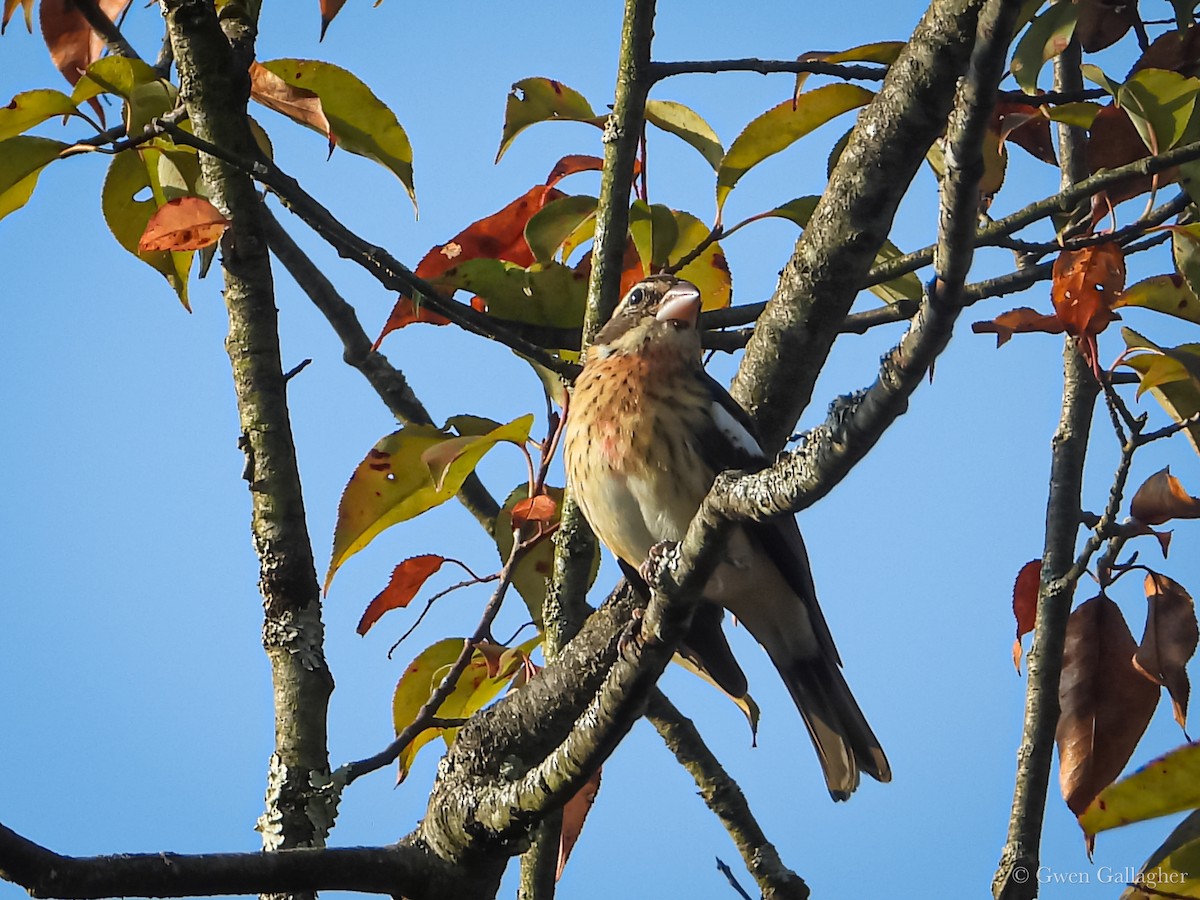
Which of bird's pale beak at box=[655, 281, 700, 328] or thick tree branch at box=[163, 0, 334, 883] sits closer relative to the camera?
thick tree branch at box=[163, 0, 334, 883]

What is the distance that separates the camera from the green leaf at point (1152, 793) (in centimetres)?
189

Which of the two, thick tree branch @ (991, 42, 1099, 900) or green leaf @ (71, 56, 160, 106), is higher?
green leaf @ (71, 56, 160, 106)

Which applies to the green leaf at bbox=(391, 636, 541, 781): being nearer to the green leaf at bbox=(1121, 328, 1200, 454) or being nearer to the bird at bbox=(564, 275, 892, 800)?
the bird at bbox=(564, 275, 892, 800)

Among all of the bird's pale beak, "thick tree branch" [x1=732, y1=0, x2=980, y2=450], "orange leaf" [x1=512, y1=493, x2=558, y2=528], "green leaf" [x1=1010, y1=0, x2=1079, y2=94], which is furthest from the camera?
the bird's pale beak

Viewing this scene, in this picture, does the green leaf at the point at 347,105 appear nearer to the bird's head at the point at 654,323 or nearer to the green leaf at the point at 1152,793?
the bird's head at the point at 654,323

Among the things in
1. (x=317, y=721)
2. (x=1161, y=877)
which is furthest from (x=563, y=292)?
(x=1161, y=877)

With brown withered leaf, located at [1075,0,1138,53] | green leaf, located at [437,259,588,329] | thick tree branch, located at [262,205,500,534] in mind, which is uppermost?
thick tree branch, located at [262,205,500,534]

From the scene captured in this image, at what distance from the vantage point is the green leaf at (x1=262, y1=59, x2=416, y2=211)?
9.92ft

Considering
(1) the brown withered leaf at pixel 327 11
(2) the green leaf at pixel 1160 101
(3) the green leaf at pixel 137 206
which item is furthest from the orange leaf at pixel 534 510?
(2) the green leaf at pixel 1160 101

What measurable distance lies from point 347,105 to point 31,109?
652mm

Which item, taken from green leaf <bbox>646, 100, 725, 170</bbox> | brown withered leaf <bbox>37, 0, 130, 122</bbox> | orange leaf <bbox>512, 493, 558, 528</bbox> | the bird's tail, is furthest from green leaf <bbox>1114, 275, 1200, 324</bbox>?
brown withered leaf <bbox>37, 0, 130, 122</bbox>

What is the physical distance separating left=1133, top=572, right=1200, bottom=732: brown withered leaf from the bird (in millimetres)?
975

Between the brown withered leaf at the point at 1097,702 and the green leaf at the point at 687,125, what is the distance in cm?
140

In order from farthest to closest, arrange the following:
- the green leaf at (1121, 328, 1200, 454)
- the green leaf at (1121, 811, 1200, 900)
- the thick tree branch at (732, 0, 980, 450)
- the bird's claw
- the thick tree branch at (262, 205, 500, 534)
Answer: the thick tree branch at (262, 205, 500, 534)
the green leaf at (1121, 328, 1200, 454)
the bird's claw
the thick tree branch at (732, 0, 980, 450)
the green leaf at (1121, 811, 1200, 900)
